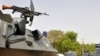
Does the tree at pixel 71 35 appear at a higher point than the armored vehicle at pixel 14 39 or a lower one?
higher

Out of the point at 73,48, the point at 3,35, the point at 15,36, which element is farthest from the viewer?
the point at 73,48

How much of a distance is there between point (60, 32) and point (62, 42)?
7685 mm

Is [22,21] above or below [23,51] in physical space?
above

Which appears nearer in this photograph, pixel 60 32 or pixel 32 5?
pixel 32 5

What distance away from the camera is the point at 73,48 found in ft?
263

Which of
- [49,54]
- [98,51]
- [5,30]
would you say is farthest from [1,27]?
[98,51]

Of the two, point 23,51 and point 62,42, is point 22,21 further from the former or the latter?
point 62,42

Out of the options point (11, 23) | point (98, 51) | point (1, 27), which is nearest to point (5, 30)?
point (1, 27)

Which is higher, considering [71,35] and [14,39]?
[71,35]

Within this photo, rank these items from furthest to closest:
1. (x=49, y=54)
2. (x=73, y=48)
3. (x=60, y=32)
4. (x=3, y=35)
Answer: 1. (x=60, y=32)
2. (x=73, y=48)
3. (x=49, y=54)
4. (x=3, y=35)

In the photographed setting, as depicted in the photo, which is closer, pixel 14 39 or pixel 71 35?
pixel 14 39

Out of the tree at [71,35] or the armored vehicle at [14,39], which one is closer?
the armored vehicle at [14,39]

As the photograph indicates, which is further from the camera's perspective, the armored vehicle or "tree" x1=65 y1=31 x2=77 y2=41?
"tree" x1=65 y1=31 x2=77 y2=41

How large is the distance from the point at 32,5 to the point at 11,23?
3.03m
